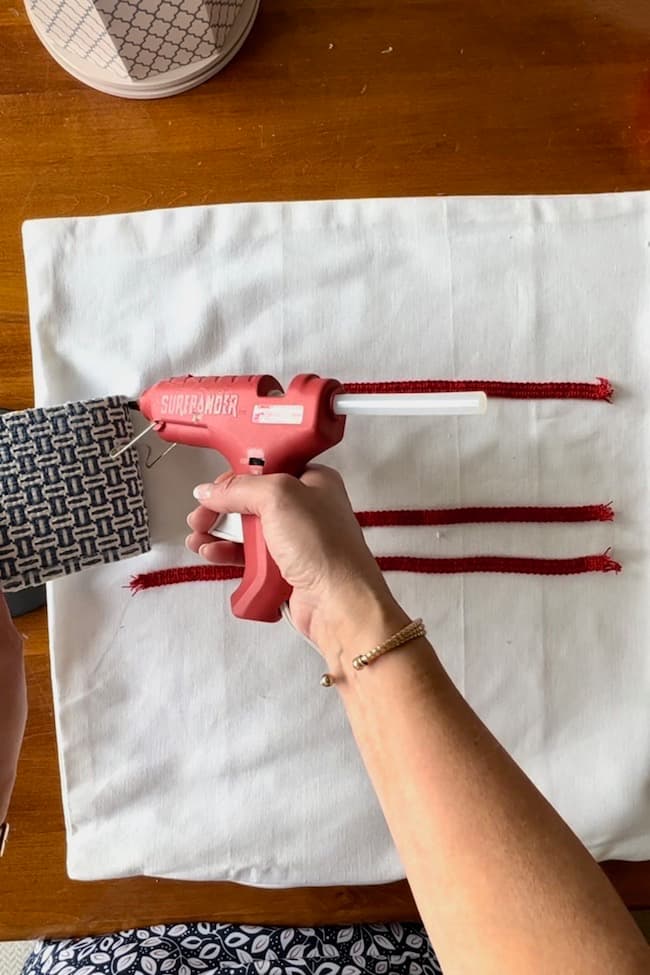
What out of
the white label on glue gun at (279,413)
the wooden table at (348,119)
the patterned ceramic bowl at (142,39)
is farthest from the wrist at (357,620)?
the patterned ceramic bowl at (142,39)

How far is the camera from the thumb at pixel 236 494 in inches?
20.4

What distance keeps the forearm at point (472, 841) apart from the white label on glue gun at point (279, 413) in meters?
0.13

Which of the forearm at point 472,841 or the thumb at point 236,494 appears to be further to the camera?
the thumb at point 236,494

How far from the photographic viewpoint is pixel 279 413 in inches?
20.5

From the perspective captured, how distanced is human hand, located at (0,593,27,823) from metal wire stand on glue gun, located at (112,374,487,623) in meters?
0.15

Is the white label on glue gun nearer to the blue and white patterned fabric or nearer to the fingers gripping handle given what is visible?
the fingers gripping handle

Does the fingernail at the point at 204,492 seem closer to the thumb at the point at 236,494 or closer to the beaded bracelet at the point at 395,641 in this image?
the thumb at the point at 236,494

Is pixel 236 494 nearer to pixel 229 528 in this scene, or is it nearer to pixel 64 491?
pixel 229 528

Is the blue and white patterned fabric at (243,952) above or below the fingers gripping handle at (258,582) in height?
below

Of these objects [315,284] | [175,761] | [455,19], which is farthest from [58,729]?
[455,19]

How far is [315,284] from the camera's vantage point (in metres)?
0.67

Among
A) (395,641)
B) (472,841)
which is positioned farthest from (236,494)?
(472,841)

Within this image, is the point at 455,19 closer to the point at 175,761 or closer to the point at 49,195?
the point at 49,195

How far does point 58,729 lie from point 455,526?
1.17ft
